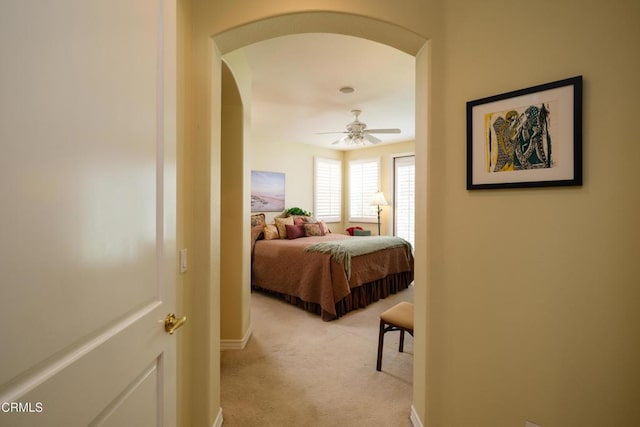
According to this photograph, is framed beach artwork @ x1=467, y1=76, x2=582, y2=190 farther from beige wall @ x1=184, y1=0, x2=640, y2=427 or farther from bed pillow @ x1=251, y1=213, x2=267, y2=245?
bed pillow @ x1=251, y1=213, x2=267, y2=245

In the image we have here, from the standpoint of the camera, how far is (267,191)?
5539 millimetres

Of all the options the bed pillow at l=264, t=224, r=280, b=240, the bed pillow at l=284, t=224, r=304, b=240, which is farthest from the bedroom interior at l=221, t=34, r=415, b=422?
the bed pillow at l=284, t=224, r=304, b=240

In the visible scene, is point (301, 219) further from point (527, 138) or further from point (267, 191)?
point (527, 138)

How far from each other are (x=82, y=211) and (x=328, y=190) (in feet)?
20.5

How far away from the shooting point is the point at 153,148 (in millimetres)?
879

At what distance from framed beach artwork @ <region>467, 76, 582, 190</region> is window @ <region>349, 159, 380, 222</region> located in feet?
17.0

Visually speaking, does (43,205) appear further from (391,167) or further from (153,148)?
(391,167)

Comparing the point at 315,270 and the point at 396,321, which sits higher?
the point at 315,270

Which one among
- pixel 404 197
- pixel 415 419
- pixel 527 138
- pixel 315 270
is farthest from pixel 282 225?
pixel 527 138

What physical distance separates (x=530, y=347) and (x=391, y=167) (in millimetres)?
5315

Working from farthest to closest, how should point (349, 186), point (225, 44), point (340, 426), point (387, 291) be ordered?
point (349, 186), point (387, 291), point (340, 426), point (225, 44)

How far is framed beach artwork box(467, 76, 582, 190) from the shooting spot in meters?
1.14

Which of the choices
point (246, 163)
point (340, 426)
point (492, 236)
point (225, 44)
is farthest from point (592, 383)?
point (246, 163)

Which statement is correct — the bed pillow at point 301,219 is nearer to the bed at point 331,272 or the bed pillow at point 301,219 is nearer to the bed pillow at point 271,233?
the bed pillow at point 271,233
